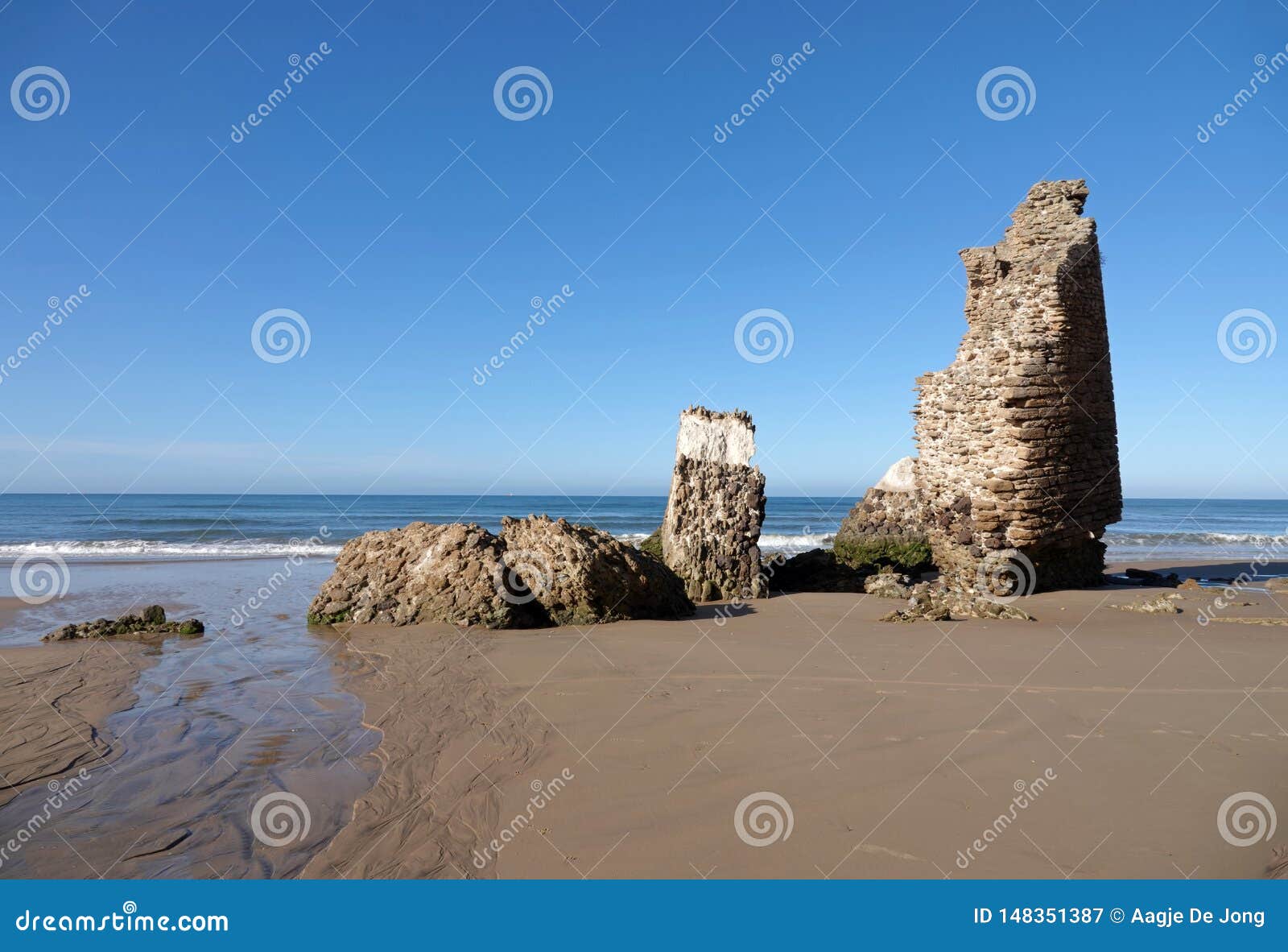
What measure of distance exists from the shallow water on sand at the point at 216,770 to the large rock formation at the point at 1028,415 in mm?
8551

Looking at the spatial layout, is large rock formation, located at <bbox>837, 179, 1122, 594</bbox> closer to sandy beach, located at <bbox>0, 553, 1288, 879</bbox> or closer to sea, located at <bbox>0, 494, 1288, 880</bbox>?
sandy beach, located at <bbox>0, 553, 1288, 879</bbox>

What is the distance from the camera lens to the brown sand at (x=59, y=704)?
440 cm

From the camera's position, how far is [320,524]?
121ft

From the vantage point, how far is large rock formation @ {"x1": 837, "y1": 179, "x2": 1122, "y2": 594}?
9844 millimetres

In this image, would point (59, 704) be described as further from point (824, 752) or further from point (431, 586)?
point (824, 752)

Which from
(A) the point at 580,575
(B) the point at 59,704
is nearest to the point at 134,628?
(B) the point at 59,704

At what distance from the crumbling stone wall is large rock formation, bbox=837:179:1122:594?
16 mm

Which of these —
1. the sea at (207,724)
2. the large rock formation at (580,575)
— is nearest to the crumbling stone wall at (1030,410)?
the large rock formation at (580,575)

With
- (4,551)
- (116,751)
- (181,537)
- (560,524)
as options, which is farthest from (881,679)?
(181,537)

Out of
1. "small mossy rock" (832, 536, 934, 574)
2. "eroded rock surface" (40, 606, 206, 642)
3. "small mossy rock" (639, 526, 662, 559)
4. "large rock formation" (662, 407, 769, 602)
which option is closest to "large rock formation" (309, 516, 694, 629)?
"eroded rock surface" (40, 606, 206, 642)

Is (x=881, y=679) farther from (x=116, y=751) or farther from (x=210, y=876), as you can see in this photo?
(x=116, y=751)

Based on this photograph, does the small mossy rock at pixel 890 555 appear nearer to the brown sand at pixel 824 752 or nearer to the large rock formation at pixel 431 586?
the brown sand at pixel 824 752

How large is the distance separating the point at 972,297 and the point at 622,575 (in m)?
7.19

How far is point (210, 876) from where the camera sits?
10.2 feet
